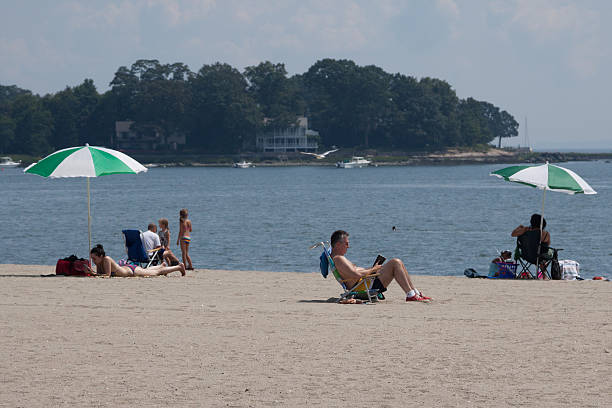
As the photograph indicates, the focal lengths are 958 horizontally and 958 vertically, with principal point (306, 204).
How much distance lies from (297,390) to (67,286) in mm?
7794

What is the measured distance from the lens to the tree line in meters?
168

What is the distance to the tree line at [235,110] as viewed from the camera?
167500 millimetres

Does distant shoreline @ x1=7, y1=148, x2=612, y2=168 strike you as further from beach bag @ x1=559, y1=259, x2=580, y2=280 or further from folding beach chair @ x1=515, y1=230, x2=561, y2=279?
folding beach chair @ x1=515, y1=230, x2=561, y2=279

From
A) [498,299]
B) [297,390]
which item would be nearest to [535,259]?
[498,299]

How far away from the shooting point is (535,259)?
1658 cm

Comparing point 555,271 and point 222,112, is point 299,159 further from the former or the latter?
point 555,271

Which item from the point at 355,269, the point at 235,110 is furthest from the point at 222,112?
the point at 355,269

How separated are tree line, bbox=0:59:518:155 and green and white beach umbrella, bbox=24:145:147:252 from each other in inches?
5806

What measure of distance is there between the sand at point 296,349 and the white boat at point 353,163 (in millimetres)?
151073

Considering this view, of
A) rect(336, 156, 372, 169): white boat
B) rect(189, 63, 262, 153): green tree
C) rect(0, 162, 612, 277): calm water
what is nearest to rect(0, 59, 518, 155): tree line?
rect(189, 63, 262, 153): green tree

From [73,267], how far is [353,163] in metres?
149

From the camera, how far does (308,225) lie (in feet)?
159

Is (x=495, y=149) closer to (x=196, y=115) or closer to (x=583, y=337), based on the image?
(x=196, y=115)

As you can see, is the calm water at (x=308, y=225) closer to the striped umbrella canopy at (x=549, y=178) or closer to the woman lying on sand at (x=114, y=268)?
the striped umbrella canopy at (x=549, y=178)
